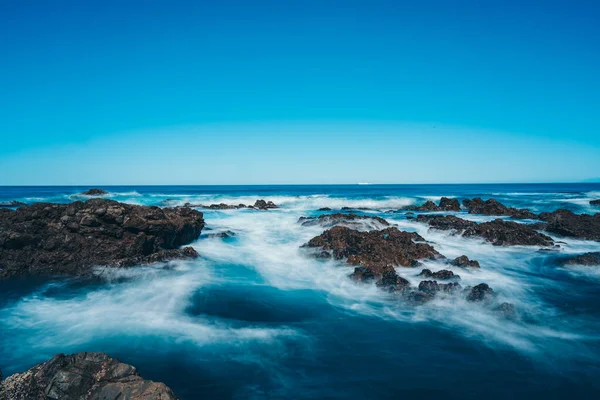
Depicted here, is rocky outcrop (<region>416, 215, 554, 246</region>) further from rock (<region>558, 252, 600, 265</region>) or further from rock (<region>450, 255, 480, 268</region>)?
rock (<region>450, 255, 480, 268</region>)

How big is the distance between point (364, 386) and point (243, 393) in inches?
74.3

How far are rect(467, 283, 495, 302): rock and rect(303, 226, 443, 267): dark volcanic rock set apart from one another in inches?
111

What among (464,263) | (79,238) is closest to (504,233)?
(464,263)

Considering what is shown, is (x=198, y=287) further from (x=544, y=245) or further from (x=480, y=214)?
(x=480, y=214)

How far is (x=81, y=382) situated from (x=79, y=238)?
29.2ft

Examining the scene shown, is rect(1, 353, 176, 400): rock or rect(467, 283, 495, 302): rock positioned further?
rect(467, 283, 495, 302): rock

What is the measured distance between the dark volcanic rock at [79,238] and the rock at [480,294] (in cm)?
954

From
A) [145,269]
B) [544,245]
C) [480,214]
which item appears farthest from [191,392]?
[480,214]

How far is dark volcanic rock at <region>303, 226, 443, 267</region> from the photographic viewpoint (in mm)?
11629

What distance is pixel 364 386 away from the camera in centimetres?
532

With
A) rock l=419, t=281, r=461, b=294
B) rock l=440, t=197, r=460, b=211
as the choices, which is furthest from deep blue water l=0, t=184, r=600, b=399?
rock l=440, t=197, r=460, b=211

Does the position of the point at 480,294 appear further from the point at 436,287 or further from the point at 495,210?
the point at 495,210

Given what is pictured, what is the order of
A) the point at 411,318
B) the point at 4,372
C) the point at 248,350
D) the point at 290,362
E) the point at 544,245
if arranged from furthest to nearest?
1. the point at 544,245
2. the point at 411,318
3. the point at 248,350
4. the point at 290,362
5. the point at 4,372

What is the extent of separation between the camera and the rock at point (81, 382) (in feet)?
11.7
